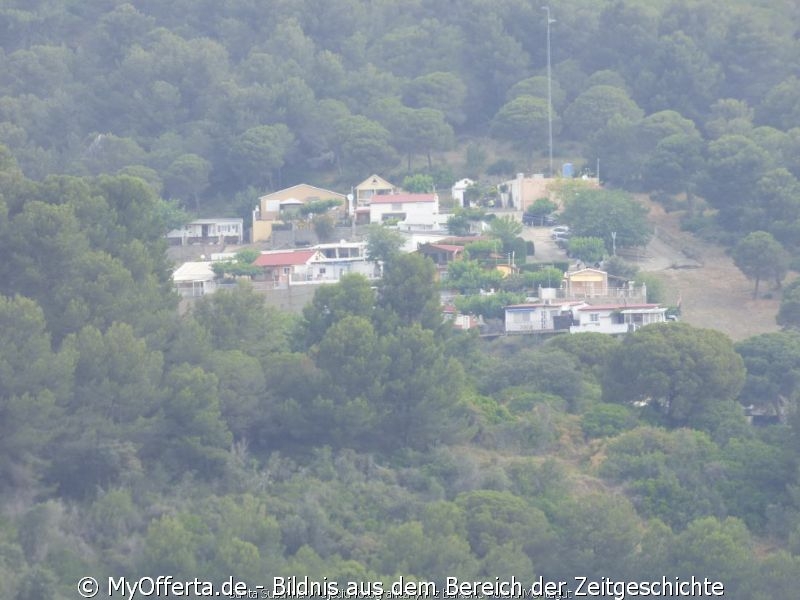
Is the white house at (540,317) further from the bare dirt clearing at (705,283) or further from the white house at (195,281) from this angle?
the white house at (195,281)

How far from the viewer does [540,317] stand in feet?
125

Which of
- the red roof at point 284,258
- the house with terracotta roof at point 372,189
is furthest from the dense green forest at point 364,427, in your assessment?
the house with terracotta roof at point 372,189

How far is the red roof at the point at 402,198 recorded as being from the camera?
4516cm

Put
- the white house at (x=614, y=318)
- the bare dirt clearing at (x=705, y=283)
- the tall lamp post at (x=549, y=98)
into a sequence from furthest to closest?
the tall lamp post at (x=549, y=98) → the bare dirt clearing at (x=705, y=283) → the white house at (x=614, y=318)

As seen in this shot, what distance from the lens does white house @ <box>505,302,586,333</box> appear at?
37.9 metres

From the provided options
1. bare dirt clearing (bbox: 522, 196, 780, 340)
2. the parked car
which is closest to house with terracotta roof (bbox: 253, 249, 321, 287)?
bare dirt clearing (bbox: 522, 196, 780, 340)

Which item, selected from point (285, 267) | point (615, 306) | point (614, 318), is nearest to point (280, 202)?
point (285, 267)

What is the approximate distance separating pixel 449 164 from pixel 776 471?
72.7 feet

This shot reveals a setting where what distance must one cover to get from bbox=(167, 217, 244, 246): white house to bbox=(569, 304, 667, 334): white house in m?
10.5

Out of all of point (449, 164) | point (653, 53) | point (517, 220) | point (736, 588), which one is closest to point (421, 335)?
point (736, 588)

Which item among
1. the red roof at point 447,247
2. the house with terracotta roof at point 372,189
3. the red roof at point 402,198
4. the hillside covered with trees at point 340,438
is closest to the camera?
the hillside covered with trees at point 340,438

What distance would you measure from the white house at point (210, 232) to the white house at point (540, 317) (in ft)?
31.1

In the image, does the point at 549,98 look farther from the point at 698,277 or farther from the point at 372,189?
the point at 698,277

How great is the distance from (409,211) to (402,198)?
1.81 ft
